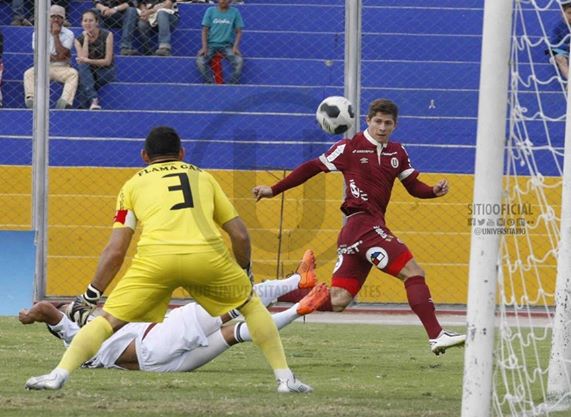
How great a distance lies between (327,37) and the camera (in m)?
19.4

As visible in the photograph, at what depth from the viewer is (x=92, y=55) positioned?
1762 cm

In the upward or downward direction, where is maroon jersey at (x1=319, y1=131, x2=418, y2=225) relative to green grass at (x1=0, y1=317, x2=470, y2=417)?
upward

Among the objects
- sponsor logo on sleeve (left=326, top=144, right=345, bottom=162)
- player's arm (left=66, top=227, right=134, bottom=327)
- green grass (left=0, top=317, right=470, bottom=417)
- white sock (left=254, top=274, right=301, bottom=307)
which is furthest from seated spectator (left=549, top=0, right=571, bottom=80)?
player's arm (left=66, top=227, right=134, bottom=327)

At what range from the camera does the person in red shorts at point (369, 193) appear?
10.6m

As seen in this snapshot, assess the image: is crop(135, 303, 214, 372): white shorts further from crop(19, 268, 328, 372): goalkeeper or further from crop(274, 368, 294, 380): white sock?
crop(274, 368, 294, 380): white sock

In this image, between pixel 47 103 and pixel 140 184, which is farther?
pixel 47 103

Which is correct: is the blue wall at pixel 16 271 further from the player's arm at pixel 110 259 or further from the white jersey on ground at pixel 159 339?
the player's arm at pixel 110 259

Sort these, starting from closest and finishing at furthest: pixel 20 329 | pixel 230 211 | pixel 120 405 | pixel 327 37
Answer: pixel 120 405, pixel 230 211, pixel 20 329, pixel 327 37

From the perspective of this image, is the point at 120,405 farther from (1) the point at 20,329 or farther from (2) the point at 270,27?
(2) the point at 270,27

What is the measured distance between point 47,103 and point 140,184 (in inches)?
317

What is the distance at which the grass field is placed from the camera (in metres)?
7.72

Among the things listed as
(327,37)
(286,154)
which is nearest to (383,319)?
(286,154)

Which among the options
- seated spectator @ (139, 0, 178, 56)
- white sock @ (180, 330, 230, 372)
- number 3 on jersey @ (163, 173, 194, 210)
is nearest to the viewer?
number 3 on jersey @ (163, 173, 194, 210)

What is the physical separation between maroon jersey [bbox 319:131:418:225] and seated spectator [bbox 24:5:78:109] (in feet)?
23.5
